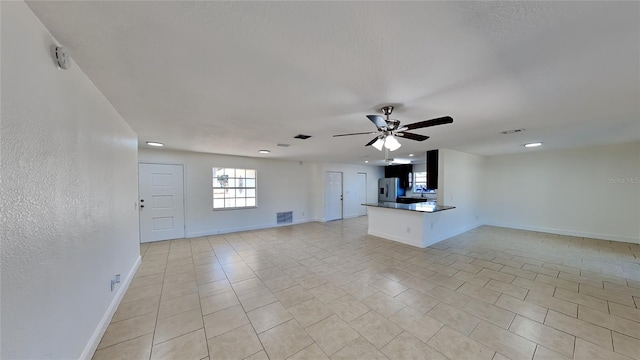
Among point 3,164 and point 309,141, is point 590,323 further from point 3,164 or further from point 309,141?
point 3,164

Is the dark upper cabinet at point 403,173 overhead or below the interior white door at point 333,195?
overhead

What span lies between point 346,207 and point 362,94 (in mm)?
6665

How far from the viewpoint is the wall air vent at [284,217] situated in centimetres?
688

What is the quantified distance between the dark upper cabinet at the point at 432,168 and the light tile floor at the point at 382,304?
5.56 feet

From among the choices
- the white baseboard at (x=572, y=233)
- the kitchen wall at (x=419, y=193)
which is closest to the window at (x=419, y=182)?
the kitchen wall at (x=419, y=193)

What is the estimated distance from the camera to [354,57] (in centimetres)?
141

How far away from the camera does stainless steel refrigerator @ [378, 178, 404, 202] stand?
864 cm

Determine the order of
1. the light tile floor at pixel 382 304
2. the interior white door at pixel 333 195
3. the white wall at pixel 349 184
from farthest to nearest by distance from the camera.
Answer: the interior white door at pixel 333 195, the white wall at pixel 349 184, the light tile floor at pixel 382 304

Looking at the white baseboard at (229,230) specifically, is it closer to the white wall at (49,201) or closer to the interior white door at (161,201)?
the interior white door at (161,201)

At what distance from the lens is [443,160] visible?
196 inches

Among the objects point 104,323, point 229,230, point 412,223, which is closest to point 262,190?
point 229,230

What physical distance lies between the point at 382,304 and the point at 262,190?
16.1ft

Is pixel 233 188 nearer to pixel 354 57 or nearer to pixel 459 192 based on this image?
pixel 354 57

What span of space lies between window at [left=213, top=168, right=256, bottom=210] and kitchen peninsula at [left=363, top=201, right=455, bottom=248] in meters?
3.53
